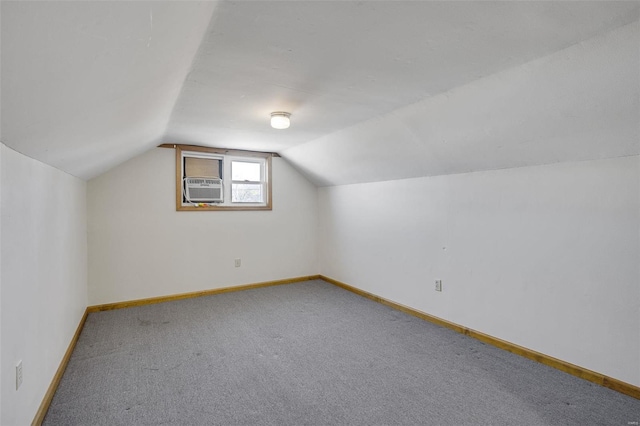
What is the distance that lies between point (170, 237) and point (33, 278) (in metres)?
2.43

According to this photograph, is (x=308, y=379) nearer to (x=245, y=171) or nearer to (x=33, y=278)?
(x=33, y=278)

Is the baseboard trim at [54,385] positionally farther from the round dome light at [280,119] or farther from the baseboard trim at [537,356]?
the baseboard trim at [537,356]

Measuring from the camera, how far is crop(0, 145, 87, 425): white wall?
58.9 inches

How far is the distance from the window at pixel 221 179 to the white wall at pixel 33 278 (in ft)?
5.19

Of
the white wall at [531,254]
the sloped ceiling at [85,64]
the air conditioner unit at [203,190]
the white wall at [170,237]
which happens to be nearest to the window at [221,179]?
the air conditioner unit at [203,190]

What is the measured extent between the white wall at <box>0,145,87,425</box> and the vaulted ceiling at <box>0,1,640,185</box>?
0.19m

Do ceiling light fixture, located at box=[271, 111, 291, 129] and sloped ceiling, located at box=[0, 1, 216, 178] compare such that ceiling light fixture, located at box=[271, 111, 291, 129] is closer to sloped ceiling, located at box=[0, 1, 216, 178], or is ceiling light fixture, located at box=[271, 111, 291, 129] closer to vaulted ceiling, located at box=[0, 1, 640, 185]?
vaulted ceiling, located at box=[0, 1, 640, 185]

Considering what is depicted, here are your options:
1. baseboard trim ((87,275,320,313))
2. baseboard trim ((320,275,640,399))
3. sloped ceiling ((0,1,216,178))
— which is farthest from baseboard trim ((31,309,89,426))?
baseboard trim ((320,275,640,399))

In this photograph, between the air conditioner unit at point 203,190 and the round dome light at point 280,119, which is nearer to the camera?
the round dome light at point 280,119

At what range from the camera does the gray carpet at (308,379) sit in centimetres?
197

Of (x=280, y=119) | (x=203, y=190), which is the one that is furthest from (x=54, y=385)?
(x=203, y=190)

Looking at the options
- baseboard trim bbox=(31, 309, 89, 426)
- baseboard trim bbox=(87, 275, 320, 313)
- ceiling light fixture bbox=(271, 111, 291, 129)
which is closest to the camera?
baseboard trim bbox=(31, 309, 89, 426)

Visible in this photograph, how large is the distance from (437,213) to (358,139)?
3.66 feet

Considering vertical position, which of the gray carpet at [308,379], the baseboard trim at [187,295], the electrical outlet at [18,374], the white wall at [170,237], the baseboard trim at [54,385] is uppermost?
the white wall at [170,237]
